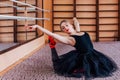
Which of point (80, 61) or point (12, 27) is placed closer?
point (80, 61)

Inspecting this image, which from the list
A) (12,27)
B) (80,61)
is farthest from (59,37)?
(12,27)

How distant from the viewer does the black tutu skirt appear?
2.11 meters

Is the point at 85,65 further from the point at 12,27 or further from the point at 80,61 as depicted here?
the point at 12,27

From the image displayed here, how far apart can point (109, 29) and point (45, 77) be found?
14.9ft

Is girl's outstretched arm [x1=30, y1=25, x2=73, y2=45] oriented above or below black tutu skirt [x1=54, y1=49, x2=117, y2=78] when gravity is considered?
above

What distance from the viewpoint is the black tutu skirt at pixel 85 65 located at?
2.11 metres

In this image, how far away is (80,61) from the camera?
221 cm

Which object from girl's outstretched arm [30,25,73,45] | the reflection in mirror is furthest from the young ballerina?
the reflection in mirror

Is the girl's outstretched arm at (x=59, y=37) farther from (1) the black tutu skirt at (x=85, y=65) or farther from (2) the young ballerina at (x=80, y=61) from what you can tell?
(1) the black tutu skirt at (x=85, y=65)

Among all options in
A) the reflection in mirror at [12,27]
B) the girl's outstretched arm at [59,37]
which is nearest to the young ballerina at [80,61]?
the girl's outstretched arm at [59,37]

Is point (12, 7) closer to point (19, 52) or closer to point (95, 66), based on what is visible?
point (19, 52)

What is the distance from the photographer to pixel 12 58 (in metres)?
2.64

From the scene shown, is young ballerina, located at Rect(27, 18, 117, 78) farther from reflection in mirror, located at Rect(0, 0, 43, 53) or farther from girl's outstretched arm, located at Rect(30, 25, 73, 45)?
reflection in mirror, located at Rect(0, 0, 43, 53)

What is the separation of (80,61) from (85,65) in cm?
10
